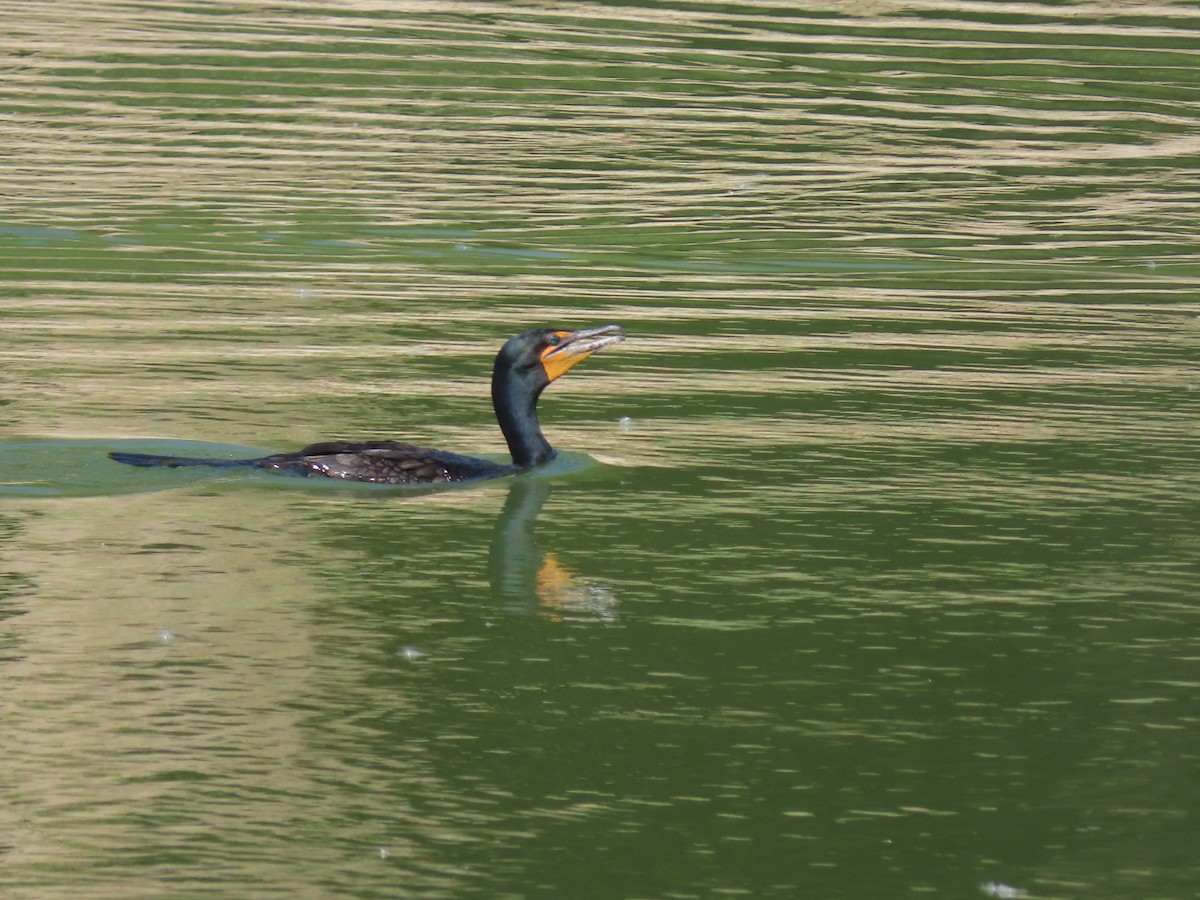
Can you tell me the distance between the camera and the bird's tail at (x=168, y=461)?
416 inches

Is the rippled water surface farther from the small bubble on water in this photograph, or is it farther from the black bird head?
the black bird head

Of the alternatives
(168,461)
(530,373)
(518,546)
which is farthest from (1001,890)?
(530,373)

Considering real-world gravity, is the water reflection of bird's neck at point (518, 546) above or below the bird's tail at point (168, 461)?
below

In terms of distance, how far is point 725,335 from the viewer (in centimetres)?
1390

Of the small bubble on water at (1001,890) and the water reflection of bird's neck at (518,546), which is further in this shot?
the water reflection of bird's neck at (518,546)

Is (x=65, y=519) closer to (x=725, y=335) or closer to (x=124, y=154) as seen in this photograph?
(x=725, y=335)

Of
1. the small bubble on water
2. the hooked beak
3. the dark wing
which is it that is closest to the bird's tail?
the dark wing

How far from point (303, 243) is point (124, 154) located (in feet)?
12.3

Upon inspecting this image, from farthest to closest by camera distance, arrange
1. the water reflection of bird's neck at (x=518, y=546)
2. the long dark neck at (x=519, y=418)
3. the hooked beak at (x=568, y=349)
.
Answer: the hooked beak at (x=568, y=349) < the long dark neck at (x=519, y=418) < the water reflection of bird's neck at (x=518, y=546)

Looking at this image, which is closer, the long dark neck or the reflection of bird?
the reflection of bird

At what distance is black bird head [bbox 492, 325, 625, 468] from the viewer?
442 inches

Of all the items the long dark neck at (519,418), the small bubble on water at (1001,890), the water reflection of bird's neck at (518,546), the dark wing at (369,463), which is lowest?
the small bubble on water at (1001,890)

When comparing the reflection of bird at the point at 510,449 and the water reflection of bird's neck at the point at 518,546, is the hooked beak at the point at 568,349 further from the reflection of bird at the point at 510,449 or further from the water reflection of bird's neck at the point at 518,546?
the water reflection of bird's neck at the point at 518,546

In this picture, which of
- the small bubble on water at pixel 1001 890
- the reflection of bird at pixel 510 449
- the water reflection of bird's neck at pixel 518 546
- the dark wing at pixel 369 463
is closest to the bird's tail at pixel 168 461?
the reflection of bird at pixel 510 449
